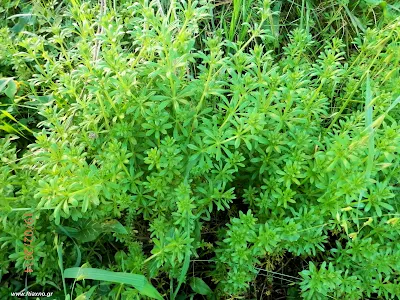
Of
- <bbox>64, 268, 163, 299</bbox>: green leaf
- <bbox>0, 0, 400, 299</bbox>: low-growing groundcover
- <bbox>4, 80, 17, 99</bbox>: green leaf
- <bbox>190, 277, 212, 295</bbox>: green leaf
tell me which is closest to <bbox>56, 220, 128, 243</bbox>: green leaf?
<bbox>0, 0, 400, 299</bbox>: low-growing groundcover

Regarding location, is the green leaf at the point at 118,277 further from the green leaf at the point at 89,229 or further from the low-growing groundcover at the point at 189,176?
the green leaf at the point at 89,229

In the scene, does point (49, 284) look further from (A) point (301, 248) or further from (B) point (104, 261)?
(A) point (301, 248)

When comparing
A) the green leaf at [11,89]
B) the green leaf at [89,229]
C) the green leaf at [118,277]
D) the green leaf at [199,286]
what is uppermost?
the green leaf at [11,89]

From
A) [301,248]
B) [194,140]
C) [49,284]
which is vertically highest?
[194,140]

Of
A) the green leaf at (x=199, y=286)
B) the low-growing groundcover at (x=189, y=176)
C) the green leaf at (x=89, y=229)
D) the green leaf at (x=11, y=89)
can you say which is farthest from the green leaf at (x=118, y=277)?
the green leaf at (x=11, y=89)

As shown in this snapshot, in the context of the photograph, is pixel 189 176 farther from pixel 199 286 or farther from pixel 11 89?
pixel 11 89

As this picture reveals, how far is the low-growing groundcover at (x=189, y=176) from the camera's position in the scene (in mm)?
1720

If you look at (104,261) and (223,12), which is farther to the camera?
(223,12)

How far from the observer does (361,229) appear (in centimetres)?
202

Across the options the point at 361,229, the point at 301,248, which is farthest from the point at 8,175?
the point at 361,229

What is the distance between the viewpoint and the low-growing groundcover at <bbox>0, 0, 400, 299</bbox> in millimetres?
1720

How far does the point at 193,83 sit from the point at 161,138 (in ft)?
1.00

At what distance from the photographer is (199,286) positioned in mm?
2008

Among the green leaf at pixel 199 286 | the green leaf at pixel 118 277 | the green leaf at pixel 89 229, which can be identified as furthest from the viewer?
the green leaf at pixel 199 286
